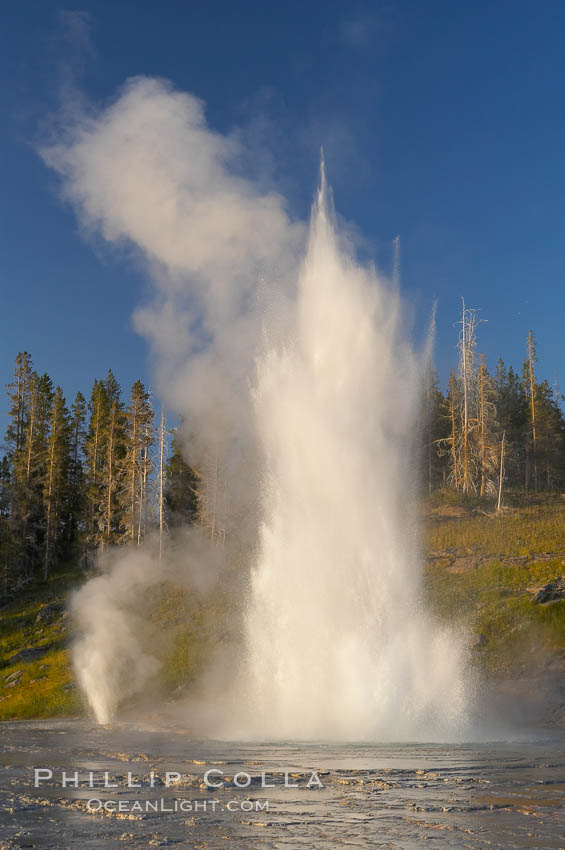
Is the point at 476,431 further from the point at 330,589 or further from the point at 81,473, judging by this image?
the point at 330,589

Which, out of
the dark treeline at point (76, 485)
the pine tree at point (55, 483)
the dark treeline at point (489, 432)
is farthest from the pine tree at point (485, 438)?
the pine tree at point (55, 483)

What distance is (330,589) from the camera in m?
24.2

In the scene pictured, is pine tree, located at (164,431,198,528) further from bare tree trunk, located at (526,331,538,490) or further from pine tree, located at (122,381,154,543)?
bare tree trunk, located at (526,331,538,490)

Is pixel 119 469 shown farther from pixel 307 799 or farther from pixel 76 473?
pixel 307 799

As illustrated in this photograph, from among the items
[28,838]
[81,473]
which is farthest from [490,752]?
[81,473]

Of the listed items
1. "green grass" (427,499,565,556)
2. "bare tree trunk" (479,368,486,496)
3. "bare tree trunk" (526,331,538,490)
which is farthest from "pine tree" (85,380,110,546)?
"bare tree trunk" (526,331,538,490)

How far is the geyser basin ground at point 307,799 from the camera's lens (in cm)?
754

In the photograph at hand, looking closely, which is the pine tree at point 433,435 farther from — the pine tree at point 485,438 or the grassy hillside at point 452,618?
the grassy hillside at point 452,618

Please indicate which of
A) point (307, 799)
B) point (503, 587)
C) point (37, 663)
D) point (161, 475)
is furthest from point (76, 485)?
point (307, 799)

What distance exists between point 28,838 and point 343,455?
1988 centimetres

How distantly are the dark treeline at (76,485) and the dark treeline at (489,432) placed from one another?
87.6ft

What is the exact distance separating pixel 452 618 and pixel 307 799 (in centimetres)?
2377

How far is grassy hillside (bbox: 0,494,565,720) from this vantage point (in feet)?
96.3

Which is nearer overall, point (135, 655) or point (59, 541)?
point (135, 655)
